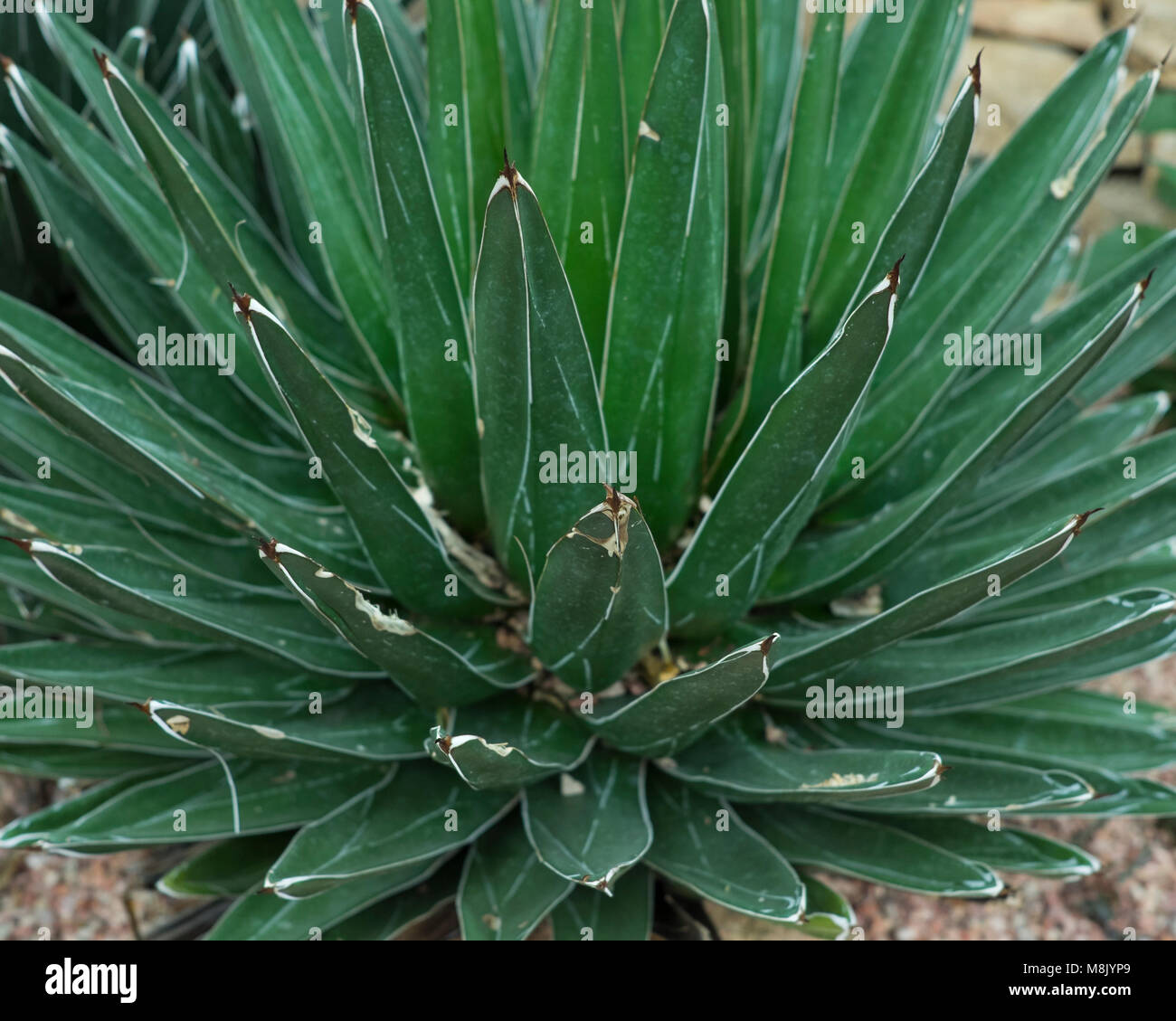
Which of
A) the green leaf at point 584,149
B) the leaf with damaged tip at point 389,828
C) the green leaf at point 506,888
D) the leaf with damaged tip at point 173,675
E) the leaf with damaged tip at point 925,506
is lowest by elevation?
the green leaf at point 506,888

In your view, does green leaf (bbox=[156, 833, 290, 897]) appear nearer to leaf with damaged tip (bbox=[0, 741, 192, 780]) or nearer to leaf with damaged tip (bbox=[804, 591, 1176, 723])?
leaf with damaged tip (bbox=[0, 741, 192, 780])

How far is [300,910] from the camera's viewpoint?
1193mm

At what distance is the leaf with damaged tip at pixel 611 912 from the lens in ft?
3.91

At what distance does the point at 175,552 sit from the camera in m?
1.26

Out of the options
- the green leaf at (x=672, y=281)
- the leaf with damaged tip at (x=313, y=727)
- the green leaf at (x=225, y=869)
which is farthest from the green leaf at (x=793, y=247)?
the green leaf at (x=225, y=869)

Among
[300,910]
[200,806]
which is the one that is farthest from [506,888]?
[200,806]

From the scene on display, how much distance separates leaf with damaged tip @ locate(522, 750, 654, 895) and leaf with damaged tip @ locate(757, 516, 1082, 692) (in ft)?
0.63

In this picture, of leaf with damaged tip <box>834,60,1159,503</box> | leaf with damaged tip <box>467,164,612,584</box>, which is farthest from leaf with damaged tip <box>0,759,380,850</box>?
leaf with damaged tip <box>834,60,1159,503</box>

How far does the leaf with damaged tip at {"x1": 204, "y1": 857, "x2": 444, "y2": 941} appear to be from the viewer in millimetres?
1179

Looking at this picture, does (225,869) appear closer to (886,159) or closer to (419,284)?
(419,284)

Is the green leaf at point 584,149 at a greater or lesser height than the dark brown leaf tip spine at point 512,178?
greater

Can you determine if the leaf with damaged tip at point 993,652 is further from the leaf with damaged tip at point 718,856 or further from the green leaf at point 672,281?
the green leaf at point 672,281

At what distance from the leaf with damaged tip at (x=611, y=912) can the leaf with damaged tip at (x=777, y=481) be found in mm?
308
